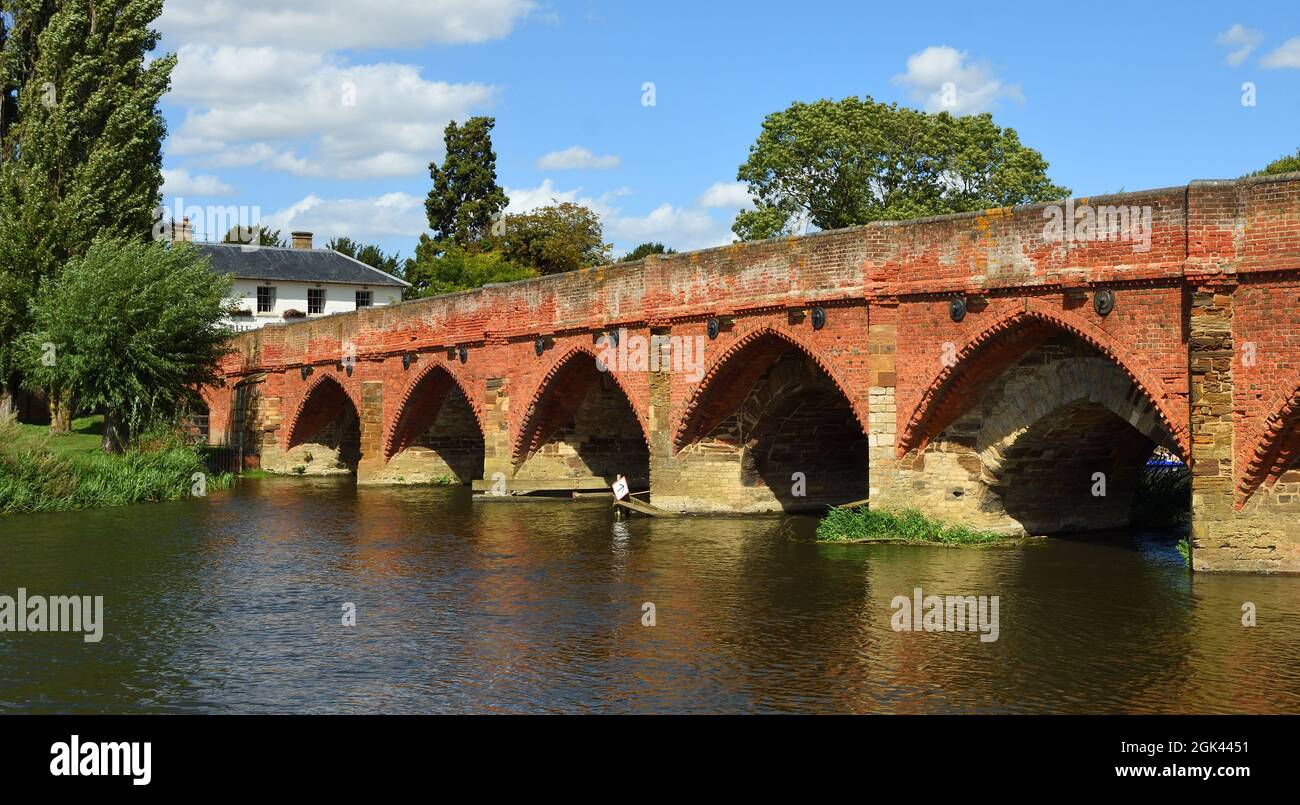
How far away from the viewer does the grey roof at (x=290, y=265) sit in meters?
65.3

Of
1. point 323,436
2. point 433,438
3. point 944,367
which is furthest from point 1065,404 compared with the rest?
point 323,436

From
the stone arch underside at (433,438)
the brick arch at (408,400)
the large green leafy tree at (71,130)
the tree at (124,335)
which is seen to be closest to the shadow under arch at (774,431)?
the brick arch at (408,400)

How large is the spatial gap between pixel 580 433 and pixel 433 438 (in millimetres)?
8130

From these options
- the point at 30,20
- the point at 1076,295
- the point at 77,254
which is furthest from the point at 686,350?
the point at 30,20

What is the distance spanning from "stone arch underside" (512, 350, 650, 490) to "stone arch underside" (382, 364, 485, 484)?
19.1 feet

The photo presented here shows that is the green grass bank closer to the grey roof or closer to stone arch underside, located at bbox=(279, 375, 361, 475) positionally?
stone arch underside, located at bbox=(279, 375, 361, 475)

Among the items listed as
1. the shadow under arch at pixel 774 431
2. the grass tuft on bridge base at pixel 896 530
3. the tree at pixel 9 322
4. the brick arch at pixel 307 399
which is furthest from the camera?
the brick arch at pixel 307 399

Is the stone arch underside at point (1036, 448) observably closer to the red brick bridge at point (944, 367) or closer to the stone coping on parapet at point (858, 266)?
the red brick bridge at point (944, 367)

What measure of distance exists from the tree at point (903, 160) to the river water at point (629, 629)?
3171cm

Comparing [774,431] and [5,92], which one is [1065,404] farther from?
[5,92]

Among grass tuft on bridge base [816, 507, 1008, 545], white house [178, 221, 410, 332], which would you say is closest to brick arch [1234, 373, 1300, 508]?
grass tuft on bridge base [816, 507, 1008, 545]

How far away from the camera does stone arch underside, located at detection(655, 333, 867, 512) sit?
27.6 meters

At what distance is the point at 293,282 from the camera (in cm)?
6619
